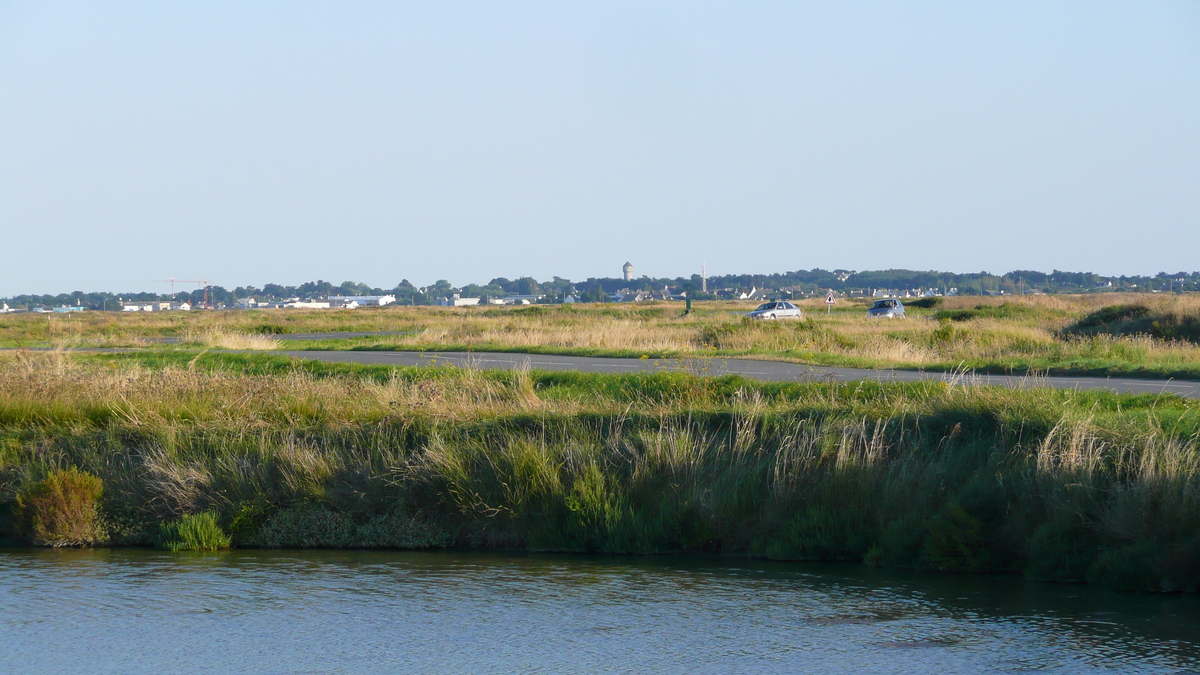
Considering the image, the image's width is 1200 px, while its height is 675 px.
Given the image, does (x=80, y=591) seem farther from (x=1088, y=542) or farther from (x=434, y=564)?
(x=1088, y=542)

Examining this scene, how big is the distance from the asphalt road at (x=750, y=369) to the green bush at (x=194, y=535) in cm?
784

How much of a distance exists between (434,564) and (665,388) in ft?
20.8

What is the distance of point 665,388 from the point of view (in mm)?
17203

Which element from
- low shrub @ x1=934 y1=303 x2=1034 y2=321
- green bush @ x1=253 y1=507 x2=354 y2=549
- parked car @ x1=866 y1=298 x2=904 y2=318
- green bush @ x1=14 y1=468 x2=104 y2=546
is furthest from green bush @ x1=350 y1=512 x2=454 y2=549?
parked car @ x1=866 y1=298 x2=904 y2=318

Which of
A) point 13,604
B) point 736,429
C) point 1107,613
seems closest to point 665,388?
point 736,429

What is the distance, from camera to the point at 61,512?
1297 centimetres

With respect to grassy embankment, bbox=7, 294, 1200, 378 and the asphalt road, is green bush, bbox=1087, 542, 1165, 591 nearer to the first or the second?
the asphalt road

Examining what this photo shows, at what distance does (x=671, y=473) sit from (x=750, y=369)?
39.0 feet

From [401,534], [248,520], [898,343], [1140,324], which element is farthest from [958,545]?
[1140,324]

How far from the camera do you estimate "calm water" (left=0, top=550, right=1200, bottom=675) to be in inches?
322

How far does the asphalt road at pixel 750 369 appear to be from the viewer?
18.0 metres

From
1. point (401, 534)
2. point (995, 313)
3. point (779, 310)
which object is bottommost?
point (401, 534)

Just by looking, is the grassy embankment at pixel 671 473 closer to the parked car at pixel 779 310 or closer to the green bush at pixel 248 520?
the green bush at pixel 248 520

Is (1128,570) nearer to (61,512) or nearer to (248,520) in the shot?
(248,520)
